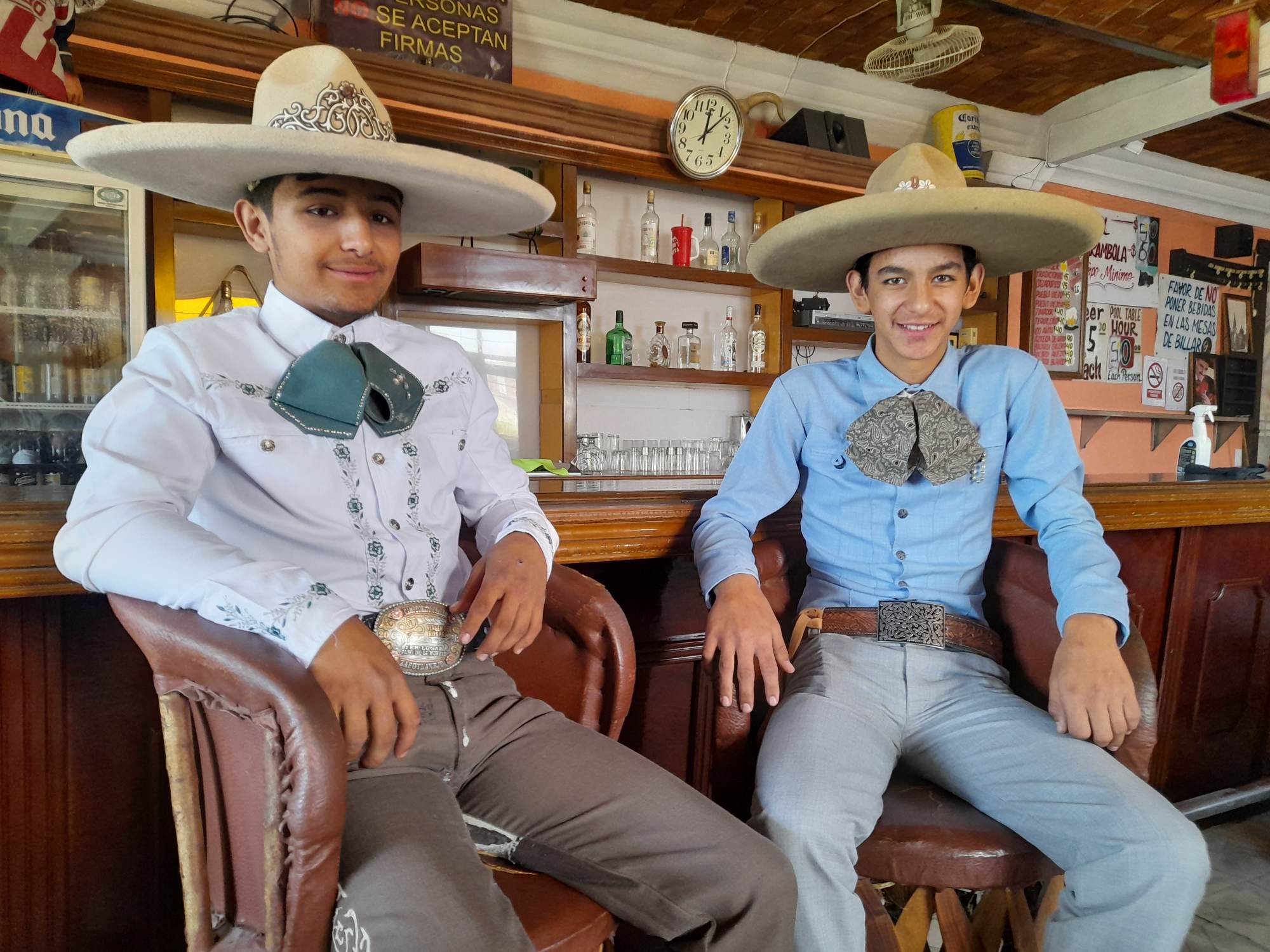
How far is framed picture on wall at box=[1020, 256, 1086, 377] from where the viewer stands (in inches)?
203

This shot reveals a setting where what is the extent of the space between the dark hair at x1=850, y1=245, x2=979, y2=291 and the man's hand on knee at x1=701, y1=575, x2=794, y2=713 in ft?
2.22

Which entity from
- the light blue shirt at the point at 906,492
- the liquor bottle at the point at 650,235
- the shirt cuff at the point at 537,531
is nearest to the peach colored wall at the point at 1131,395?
the liquor bottle at the point at 650,235

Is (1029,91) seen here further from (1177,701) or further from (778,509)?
(778,509)

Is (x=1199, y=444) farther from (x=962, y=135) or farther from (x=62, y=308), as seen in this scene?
(x=62, y=308)

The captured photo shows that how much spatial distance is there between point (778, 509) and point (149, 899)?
3.61 feet

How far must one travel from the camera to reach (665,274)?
150 inches

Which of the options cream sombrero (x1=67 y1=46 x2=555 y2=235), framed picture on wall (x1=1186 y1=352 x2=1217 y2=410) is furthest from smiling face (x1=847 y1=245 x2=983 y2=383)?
framed picture on wall (x1=1186 y1=352 x2=1217 y2=410)

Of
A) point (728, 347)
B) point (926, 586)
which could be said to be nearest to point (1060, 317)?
point (728, 347)

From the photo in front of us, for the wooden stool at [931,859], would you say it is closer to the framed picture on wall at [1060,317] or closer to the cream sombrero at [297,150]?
the cream sombrero at [297,150]

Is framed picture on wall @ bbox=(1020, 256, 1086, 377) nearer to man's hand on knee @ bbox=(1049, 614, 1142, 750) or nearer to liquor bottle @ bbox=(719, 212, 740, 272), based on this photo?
liquor bottle @ bbox=(719, 212, 740, 272)

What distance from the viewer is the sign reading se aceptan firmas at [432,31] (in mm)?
2975

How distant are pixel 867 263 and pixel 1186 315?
214 inches

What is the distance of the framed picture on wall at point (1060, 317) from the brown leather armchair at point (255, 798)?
16.6 ft

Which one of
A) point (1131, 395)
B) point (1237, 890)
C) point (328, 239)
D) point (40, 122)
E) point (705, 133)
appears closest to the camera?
point (328, 239)
